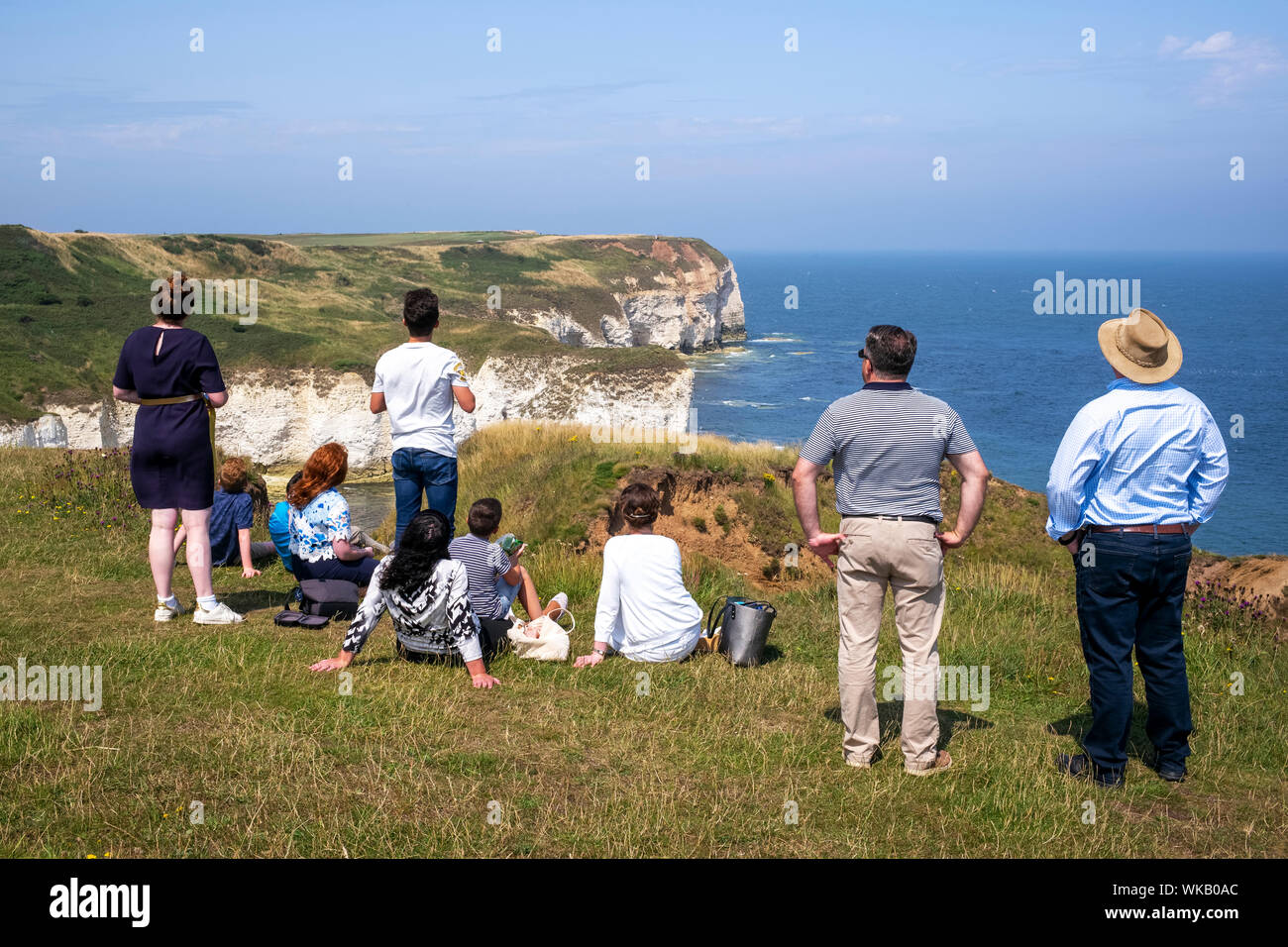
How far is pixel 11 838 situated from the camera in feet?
14.4

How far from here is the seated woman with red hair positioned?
820cm

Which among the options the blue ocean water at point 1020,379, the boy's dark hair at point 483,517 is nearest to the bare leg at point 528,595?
the boy's dark hair at point 483,517

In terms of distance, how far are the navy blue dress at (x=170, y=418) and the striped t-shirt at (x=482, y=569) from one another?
1.95 m

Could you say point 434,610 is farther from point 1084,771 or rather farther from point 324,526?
point 1084,771

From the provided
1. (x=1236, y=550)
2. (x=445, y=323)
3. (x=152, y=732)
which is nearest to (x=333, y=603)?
(x=152, y=732)

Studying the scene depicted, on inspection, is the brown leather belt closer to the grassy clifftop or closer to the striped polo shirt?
the striped polo shirt

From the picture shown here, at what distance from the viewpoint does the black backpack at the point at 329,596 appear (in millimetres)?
8336

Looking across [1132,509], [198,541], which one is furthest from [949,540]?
[198,541]

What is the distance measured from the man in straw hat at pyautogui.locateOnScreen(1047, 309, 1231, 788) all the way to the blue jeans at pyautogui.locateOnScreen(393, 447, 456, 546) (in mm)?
4546

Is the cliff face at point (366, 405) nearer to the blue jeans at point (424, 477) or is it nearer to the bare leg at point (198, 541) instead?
the blue jeans at point (424, 477)

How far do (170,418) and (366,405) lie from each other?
141ft

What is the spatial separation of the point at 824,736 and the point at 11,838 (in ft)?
13.4

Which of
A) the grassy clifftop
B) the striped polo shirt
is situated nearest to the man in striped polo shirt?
the striped polo shirt
